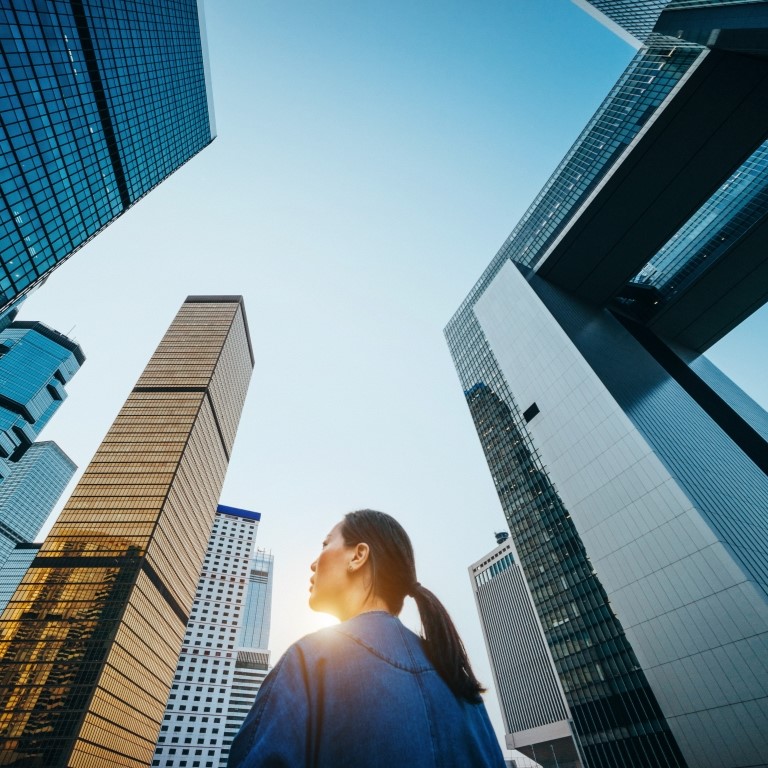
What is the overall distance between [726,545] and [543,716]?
65.0 meters

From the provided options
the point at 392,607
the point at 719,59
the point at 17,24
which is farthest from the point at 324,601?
the point at 17,24

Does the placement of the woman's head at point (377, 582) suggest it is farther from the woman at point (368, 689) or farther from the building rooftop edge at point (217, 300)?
the building rooftop edge at point (217, 300)

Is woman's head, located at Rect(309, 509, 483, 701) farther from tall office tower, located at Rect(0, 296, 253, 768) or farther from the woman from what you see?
tall office tower, located at Rect(0, 296, 253, 768)

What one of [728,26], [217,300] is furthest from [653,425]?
[217,300]

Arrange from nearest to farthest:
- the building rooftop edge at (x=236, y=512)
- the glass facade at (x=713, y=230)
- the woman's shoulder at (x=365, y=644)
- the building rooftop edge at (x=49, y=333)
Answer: the woman's shoulder at (x=365, y=644), the glass facade at (x=713, y=230), the building rooftop edge at (x=49, y=333), the building rooftop edge at (x=236, y=512)

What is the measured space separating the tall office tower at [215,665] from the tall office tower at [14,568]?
56983mm

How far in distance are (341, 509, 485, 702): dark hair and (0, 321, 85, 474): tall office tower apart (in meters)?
126

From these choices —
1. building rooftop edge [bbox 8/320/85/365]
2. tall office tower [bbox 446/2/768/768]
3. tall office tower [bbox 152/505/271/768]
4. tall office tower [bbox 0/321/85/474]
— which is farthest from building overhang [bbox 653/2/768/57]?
building rooftop edge [bbox 8/320/85/365]

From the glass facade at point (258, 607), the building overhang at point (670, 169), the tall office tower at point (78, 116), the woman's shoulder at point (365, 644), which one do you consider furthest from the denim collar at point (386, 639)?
the glass facade at point (258, 607)

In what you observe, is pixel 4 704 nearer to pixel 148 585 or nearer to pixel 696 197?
pixel 148 585

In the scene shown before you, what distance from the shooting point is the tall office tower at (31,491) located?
130 m

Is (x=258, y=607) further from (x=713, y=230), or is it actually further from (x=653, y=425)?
(x=713, y=230)

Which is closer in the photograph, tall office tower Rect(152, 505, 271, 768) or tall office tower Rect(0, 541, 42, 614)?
tall office tower Rect(152, 505, 271, 768)

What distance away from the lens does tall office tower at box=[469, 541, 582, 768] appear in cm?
6193
